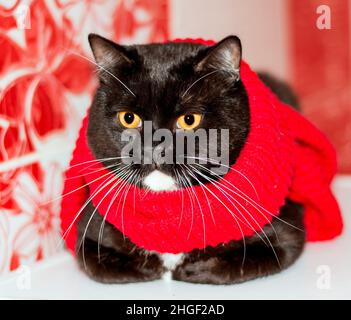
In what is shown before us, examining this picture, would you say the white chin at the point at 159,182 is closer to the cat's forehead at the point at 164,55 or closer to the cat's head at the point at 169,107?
the cat's head at the point at 169,107

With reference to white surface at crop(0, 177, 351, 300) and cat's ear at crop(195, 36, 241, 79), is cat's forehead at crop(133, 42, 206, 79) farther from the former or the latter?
Answer: white surface at crop(0, 177, 351, 300)

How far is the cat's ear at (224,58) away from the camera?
1.26 metres

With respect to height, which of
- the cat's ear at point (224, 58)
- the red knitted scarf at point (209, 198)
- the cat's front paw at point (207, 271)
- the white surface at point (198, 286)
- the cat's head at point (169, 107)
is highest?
the cat's ear at point (224, 58)

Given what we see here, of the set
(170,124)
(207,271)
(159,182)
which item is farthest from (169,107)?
(207,271)

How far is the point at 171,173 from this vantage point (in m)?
1.24

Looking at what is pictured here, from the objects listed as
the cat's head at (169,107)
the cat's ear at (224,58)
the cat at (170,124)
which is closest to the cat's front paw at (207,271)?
the cat at (170,124)

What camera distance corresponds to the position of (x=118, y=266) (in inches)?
53.6

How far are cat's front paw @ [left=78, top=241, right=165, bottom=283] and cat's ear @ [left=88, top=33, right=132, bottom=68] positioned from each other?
421 mm

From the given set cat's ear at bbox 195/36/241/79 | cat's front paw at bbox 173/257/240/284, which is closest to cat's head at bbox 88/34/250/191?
cat's ear at bbox 195/36/241/79

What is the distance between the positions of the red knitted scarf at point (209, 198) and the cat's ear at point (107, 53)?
0.18 metres

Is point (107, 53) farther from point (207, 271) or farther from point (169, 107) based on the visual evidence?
point (207, 271)

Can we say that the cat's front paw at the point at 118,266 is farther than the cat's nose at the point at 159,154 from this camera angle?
Yes

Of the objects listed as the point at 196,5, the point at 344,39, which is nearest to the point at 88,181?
the point at 196,5
